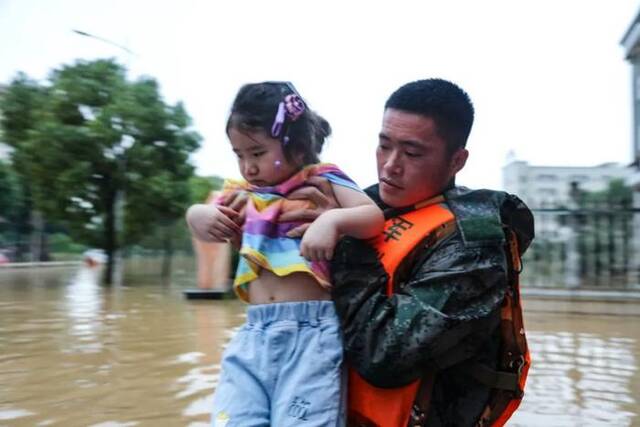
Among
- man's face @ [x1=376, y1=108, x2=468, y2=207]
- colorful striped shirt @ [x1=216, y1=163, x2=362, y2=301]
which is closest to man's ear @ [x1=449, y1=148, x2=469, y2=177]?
man's face @ [x1=376, y1=108, x2=468, y2=207]

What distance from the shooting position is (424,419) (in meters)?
1.67

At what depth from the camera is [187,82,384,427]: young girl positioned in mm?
1648

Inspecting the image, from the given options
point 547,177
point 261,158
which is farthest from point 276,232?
point 547,177

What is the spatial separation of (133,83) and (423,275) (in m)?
18.1

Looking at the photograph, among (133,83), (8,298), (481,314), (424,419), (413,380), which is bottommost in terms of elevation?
(8,298)

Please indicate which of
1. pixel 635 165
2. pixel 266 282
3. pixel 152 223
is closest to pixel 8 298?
pixel 152 223

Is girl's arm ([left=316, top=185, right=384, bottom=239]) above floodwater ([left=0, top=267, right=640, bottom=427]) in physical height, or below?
above

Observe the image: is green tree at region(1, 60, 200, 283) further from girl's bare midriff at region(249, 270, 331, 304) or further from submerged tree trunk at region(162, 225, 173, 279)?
girl's bare midriff at region(249, 270, 331, 304)

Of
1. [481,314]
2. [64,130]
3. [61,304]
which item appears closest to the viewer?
[481,314]

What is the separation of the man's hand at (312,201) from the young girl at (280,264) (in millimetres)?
17

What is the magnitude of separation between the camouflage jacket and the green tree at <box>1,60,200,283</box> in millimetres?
16837

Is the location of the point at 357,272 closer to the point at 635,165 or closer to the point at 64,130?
the point at 64,130

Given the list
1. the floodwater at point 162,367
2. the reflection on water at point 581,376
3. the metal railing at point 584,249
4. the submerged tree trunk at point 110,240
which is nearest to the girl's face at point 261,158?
the floodwater at point 162,367

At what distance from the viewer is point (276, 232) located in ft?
5.84
